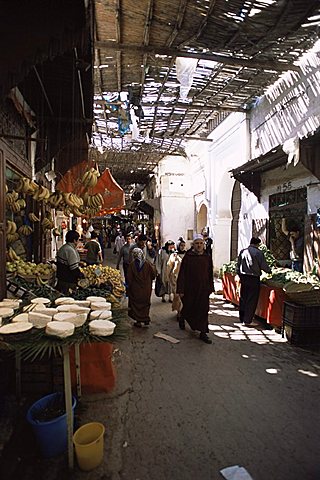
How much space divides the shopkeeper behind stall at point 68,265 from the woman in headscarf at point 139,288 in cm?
129

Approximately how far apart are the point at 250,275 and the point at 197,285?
4.26ft

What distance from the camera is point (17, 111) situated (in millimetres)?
4367

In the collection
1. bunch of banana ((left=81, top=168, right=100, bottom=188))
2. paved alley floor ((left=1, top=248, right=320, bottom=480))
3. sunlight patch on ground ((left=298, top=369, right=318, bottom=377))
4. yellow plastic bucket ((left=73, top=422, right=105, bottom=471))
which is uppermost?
bunch of banana ((left=81, top=168, right=100, bottom=188))

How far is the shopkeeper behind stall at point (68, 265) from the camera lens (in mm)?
4773

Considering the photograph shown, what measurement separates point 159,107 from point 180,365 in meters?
6.53

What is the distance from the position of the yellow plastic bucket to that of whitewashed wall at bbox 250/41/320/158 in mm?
4904

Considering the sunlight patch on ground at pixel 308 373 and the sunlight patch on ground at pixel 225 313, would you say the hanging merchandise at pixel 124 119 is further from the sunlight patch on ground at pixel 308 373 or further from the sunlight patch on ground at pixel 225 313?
the sunlight patch on ground at pixel 308 373

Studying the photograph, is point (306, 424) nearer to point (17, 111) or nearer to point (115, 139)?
point (17, 111)

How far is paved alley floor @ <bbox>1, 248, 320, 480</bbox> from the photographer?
2.36m

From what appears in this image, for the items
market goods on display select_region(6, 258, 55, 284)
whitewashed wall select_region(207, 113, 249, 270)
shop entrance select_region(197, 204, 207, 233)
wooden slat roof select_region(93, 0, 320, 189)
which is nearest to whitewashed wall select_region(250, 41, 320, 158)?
wooden slat roof select_region(93, 0, 320, 189)

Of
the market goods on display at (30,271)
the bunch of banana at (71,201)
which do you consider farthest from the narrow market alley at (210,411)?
the bunch of banana at (71,201)

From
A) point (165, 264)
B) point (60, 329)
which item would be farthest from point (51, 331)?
point (165, 264)

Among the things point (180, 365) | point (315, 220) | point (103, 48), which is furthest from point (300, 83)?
point (180, 365)

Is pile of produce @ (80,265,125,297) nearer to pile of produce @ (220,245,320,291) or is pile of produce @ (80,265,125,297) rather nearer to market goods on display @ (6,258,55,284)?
market goods on display @ (6,258,55,284)
